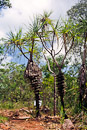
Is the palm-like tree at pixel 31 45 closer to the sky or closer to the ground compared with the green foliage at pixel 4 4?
closer to the ground

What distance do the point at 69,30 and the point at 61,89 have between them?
7.65 feet

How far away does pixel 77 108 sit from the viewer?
261 inches

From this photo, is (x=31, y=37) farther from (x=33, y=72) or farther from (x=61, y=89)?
(x=61, y=89)

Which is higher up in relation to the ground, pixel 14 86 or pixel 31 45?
pixel 31 45

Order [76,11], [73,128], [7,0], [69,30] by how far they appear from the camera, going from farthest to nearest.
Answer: [76,11] < [7,0] < [69,30] < [73,128]

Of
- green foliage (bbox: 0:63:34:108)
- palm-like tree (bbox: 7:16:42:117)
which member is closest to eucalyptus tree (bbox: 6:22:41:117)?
palm-like tree (bbox: 7:16:42:117)

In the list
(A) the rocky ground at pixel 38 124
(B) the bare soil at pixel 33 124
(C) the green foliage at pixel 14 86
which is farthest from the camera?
(C) the green foliage at pixel 14 86

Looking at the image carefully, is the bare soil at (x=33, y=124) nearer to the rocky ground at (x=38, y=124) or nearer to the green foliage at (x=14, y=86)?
the rocky ground at (x=38, y=124)

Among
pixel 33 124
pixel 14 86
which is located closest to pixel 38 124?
pixel 33 124

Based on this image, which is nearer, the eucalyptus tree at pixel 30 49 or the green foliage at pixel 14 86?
the eucalyptus tree at pixel 30 49

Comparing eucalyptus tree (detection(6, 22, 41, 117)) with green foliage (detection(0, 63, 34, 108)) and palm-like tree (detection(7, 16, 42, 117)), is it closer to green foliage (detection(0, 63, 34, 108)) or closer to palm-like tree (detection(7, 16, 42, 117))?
palm-like tree (detection(7, 16, 42, 117))

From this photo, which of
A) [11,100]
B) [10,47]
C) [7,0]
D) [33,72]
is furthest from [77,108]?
[11,100]

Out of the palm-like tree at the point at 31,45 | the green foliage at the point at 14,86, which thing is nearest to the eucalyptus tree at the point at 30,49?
the palm-like tree at the point at 31,45

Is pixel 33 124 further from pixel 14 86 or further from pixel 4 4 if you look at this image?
pixel 14 86
